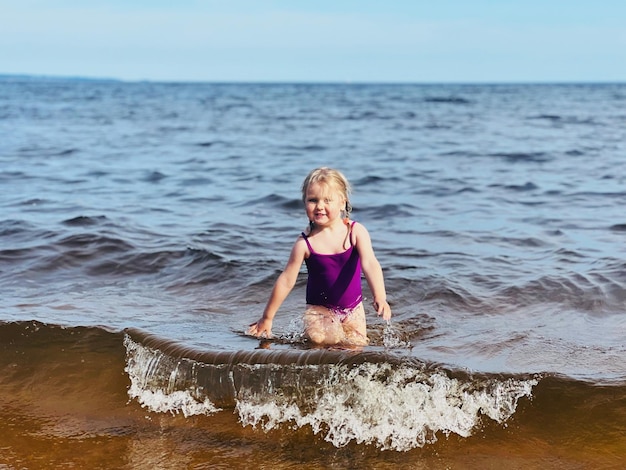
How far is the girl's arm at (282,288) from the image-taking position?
5.18 meters

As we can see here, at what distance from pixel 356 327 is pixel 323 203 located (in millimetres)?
1009

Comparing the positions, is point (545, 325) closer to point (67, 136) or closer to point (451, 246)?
point (451, 246)

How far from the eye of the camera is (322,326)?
17.9 ft

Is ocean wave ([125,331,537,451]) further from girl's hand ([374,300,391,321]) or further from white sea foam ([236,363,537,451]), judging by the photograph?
girl's hand ([374,300,391,321])

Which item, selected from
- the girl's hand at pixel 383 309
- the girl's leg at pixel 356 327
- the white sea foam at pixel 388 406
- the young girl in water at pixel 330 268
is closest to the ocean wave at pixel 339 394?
the white sea foam at pixel 388 406

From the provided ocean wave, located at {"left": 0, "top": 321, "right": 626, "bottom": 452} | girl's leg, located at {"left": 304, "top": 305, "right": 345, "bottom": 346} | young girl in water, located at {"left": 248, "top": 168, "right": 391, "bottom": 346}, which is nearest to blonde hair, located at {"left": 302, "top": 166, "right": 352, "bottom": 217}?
young girl in water, located at {"left": 248, "top": 168, "right": 391, "bottom": 346}

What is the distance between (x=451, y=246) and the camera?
865 centimetres

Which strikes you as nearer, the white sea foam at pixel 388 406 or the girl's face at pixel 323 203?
the white sea foam at pixel 388 406

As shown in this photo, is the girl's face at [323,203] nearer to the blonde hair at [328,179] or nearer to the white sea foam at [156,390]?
the blonde hair at [328,179]

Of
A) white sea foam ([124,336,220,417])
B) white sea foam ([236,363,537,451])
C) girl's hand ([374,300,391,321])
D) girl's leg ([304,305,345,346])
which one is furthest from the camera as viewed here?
girl's leg ([304,305,345,346])

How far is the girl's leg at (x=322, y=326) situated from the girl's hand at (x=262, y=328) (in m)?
0.32

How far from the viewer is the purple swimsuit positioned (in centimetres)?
540

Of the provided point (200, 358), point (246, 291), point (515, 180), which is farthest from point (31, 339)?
point (515, 180)

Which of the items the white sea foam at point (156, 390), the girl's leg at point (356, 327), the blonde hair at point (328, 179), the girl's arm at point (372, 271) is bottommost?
the white sea foam at point (156, 390)
